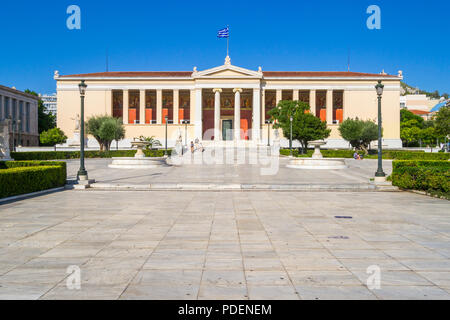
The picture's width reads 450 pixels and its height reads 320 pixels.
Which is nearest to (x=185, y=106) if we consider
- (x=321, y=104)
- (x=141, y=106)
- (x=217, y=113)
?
(x=217, y=113)

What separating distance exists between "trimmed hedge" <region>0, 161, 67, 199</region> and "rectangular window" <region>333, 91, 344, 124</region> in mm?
61459

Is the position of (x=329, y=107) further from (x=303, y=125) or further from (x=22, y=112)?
(x=22, y=112)

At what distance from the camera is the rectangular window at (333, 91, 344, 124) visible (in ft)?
232

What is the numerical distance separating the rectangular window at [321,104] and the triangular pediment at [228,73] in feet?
41.8

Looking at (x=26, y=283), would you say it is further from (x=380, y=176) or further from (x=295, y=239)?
(x=380, y=176)

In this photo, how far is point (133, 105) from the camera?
7150cm

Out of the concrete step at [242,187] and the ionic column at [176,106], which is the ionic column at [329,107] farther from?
the concrete step at [242,187]

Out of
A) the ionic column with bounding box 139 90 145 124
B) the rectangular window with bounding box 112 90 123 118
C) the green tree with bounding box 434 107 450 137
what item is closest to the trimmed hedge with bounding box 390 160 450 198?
the green tree with bounding box 434 107 450 137

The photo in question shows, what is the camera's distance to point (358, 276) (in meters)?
4.77

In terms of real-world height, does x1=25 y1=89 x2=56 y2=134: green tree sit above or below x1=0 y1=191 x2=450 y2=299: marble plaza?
above

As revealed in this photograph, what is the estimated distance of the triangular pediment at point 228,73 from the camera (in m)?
64.9

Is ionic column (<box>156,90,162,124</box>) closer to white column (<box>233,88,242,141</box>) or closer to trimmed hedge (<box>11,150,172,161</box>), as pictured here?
white column (<box>233,88,242,141</box>)

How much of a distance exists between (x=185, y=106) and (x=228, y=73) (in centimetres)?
1097

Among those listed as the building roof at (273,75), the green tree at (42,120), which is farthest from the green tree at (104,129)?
the green tree at (42,120)
